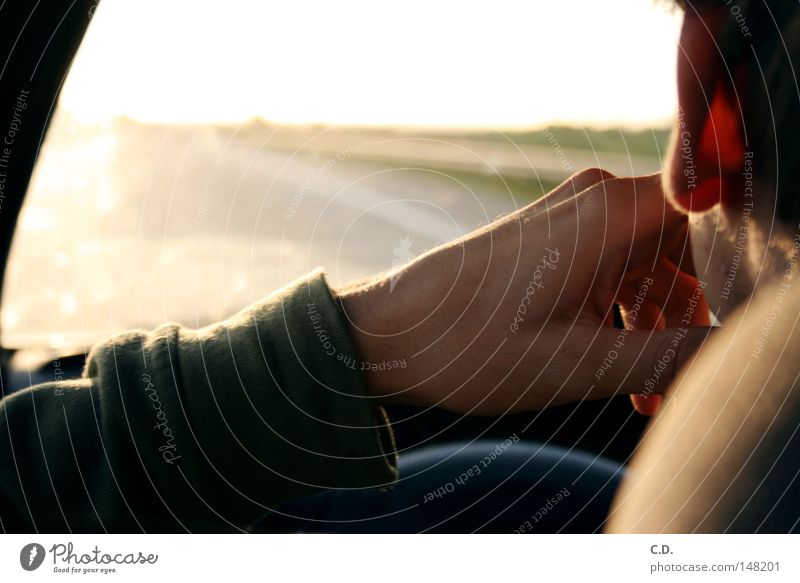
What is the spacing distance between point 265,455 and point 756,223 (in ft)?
Result: 1.49

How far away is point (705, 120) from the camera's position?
660 millimetres

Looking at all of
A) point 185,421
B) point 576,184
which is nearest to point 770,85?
point 576,184

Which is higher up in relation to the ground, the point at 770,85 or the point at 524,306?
the point at 770,85

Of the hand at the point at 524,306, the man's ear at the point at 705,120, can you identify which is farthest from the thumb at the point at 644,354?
the man's ear at the point at 705,120

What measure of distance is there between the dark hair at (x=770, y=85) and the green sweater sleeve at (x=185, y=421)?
0.37m

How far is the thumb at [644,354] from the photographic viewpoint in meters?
0.66

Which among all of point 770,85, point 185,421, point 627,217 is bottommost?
point 185,421

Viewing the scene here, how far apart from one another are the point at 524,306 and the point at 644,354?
0.11 m

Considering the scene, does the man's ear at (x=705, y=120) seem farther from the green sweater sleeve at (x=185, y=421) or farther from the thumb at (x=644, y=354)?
the green sweater sleeve at (x=185, y=421)

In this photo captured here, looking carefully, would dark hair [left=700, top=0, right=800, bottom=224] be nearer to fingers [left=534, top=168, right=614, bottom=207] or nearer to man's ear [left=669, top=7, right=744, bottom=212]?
man's ear [left=669, top=7, right=744, bottom=212]

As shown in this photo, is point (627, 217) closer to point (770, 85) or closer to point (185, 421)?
point (770, 85)

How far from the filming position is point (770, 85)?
2.07 ft
